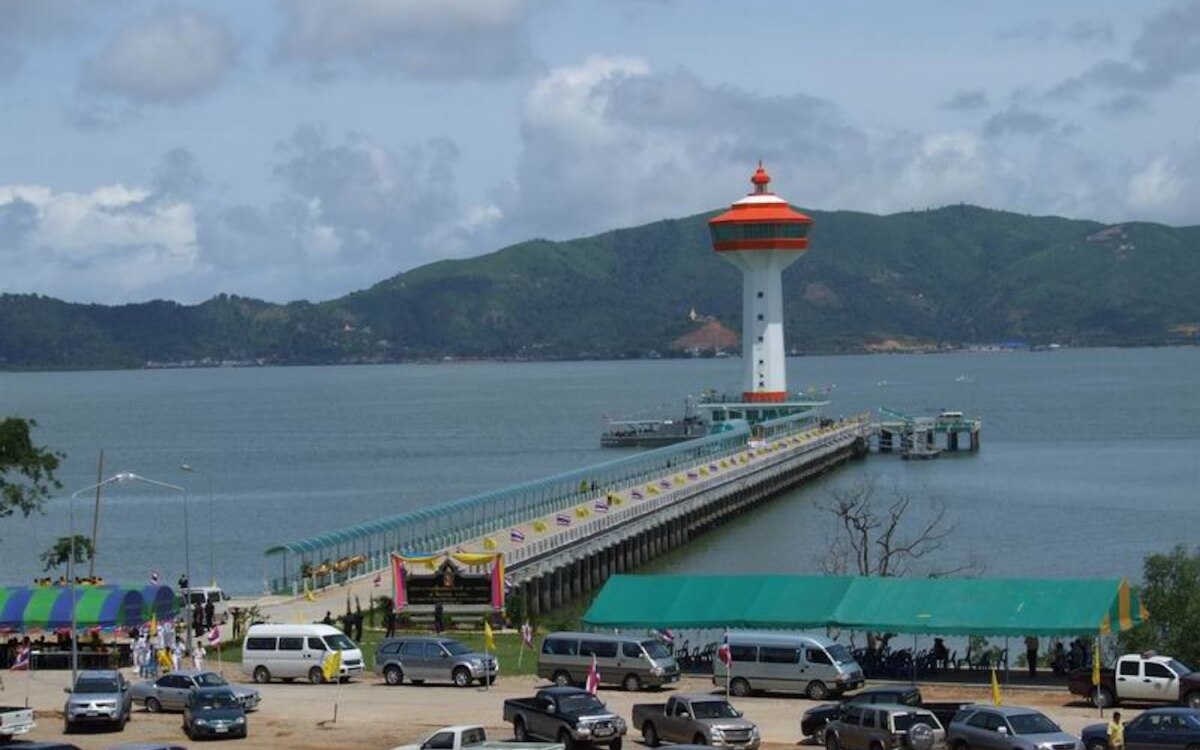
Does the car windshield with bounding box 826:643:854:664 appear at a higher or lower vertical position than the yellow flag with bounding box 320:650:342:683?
higher

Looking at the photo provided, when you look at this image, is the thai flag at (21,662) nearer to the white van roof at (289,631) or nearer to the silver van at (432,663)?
the white van roof at (289,631)

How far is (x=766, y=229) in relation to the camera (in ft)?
431

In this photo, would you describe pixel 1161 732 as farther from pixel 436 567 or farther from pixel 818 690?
pixel 436 567

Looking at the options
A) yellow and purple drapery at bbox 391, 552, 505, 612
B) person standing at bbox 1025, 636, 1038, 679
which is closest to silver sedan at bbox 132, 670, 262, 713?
yellow and purple drapery at bbox 391, 552, 505, 612

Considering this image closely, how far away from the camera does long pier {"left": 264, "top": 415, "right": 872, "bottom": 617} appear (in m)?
60.8

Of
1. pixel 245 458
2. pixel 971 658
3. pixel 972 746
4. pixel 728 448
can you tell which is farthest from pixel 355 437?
pixel 972 746

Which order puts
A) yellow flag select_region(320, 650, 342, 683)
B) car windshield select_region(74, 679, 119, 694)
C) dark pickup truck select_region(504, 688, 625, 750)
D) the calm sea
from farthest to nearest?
1. the calm sea
2. yellow flag select_region(320, 650, 342, 683)
3. car windshield select_region(74, 679, 119, 694)
4. dark pickup truck select_region(504, 688, 625, 750)

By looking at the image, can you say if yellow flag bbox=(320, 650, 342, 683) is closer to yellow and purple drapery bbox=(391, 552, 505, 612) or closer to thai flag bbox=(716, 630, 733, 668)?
thai flag bbox=(716, 630, 733, 668)

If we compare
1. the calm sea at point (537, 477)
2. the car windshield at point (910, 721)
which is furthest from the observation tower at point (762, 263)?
the car windshield at point (910, 721)

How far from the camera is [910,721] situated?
30125mm

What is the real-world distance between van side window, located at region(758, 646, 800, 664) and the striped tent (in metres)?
16.3

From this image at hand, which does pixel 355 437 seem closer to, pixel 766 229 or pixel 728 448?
pixel 766 229

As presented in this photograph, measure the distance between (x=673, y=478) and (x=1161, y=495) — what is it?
25137 mm

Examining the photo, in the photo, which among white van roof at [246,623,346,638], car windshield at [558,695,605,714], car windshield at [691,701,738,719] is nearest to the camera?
car windshield at [691,701,738,719]
